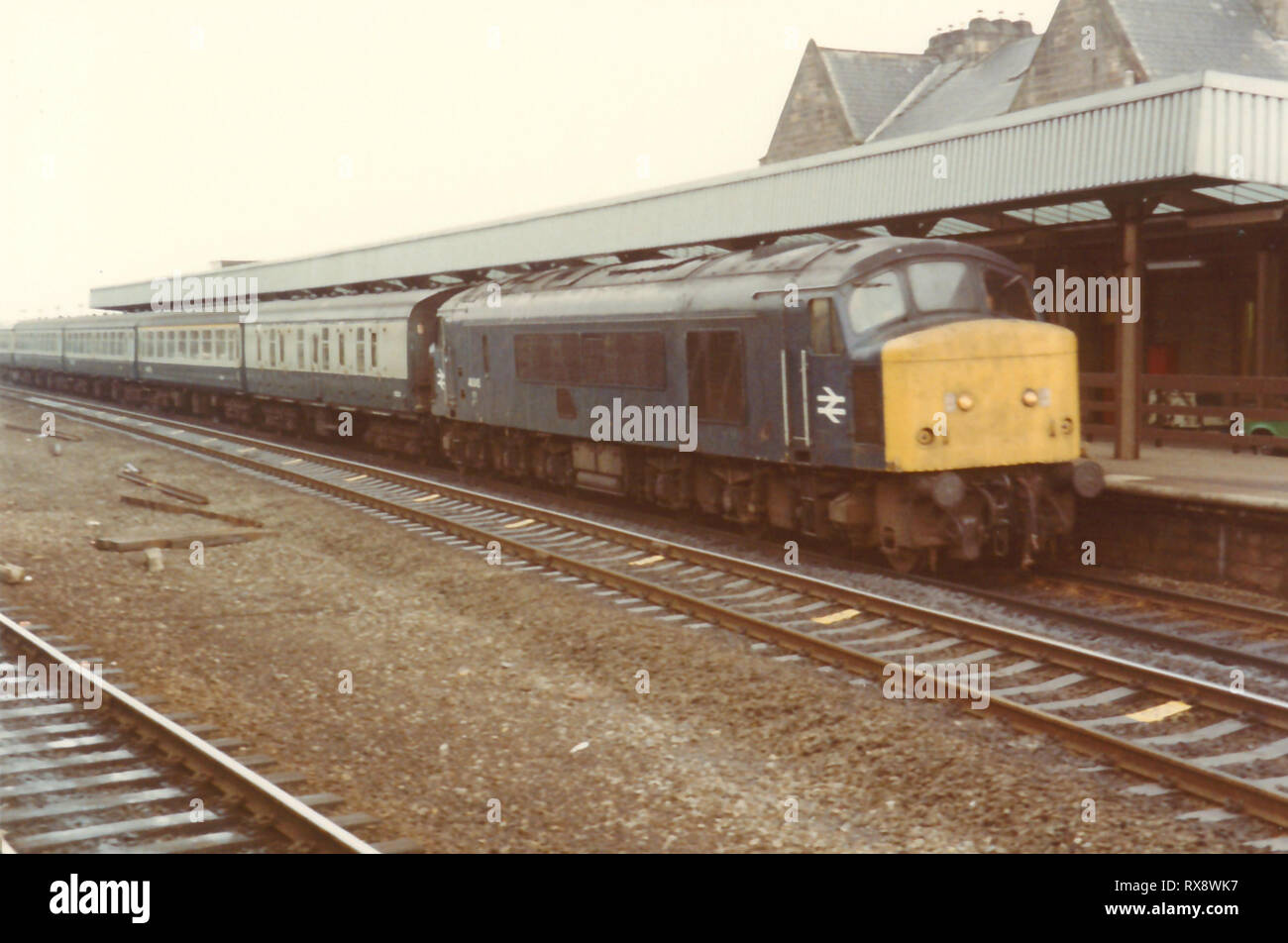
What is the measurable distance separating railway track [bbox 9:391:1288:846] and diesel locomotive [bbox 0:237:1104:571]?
Answer: 3.87 ft

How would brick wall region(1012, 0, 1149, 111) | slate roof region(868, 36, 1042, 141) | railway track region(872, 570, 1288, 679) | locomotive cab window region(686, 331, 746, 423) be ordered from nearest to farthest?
railway track region(872, 570, 1288, 679)
locomotive cab window region(686, 331, 746, 423)
brick wall region(1012, 0, 1149, 111)
slate roof region(868, 36, 1042, 141)

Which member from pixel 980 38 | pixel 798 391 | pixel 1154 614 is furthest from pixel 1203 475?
pixel 980 38

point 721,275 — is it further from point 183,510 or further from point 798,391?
point 183,510

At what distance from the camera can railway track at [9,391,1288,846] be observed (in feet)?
24.2

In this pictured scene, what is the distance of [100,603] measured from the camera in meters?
12.3

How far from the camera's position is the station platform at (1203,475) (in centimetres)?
1275

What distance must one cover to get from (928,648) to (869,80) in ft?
124

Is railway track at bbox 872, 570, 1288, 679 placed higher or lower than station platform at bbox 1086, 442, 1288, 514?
lower

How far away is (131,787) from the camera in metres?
7.15

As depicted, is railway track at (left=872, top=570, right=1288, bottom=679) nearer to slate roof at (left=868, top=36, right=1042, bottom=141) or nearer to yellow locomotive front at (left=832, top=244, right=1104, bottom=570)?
yellow locomotive front at (left=832, top=244, right=1104, bottom=570)

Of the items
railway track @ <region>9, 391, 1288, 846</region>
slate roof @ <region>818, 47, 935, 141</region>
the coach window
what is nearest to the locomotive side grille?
the coach window

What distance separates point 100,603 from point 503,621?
4040 millimetres

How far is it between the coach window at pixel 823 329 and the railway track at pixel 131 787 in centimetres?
711

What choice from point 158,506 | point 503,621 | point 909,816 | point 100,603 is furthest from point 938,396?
point 158,506
